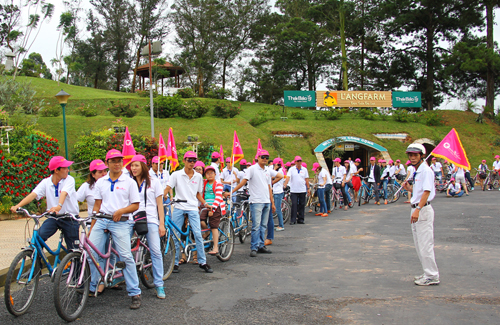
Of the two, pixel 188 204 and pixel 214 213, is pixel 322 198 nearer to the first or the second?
pixel 214 213

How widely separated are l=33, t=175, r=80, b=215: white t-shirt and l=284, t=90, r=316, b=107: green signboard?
33138 mm

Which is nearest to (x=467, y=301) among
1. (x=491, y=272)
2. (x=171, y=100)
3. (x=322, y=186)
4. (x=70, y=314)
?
(x=491, y=272)

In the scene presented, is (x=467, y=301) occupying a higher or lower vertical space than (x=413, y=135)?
lower

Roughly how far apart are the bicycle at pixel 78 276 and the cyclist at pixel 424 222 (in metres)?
4.12

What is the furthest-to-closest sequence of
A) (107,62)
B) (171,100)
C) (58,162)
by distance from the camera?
(107,62) → (171,100) → (58,162)

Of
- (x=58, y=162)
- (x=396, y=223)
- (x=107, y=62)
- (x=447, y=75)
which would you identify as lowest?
(x=396, y=223)

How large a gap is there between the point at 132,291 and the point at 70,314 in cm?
73

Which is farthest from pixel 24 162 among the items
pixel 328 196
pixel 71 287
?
pixel 328 196

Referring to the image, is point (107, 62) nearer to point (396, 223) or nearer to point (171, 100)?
point (171, 100)

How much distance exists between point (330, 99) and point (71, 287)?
36.1 meters

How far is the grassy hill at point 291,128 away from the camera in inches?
1159

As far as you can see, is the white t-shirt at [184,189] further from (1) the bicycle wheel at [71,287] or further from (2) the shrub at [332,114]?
(2) the shrub at [332,114]

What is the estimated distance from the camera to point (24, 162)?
1277 cm

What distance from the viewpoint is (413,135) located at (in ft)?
117
